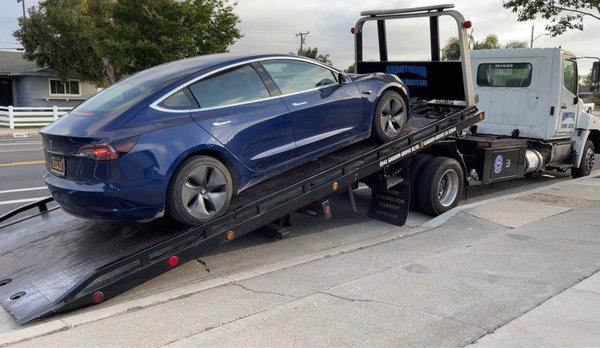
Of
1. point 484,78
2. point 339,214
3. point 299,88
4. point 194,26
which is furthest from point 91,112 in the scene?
point 194,26

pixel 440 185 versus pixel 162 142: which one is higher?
pixel 162 142

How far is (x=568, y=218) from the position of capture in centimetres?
738

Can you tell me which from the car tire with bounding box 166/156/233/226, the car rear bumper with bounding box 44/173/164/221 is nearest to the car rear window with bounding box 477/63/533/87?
the car tire with bounding box 166/156/233/226

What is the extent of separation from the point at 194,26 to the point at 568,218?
23.4 meters

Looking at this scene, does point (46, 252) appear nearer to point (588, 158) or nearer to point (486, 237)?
point (486, 237)

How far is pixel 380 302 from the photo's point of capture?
440 centimetres

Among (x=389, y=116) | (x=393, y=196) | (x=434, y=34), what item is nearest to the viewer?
(x=389, y=116)

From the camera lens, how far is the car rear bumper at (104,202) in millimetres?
4574

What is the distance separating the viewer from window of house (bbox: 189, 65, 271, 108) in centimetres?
523

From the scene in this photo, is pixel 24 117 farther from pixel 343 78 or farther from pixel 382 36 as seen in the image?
pixel 343 78

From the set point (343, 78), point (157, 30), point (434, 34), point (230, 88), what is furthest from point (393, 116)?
point (157, 30)

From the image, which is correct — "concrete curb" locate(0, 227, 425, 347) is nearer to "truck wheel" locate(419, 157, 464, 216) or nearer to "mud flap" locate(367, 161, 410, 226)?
"mud flap" locate(367, 161, 410, 226)

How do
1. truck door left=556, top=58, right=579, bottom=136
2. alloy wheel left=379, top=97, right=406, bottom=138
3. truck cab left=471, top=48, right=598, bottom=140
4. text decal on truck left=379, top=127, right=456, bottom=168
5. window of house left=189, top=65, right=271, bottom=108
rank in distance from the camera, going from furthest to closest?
1. truck door left=556, top=58, right=579, bottom=136
2. truck cab left=471, top=48, right=598, bottom=140
3. alloy wheel left=379, top=97, right=406, bottom=138
4. text decal on truck left=379, top=127, right=456, bottom=168
5. window of house left=189, top=65, right=271, bottom=108

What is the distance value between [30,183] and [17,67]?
30564 millimetres
